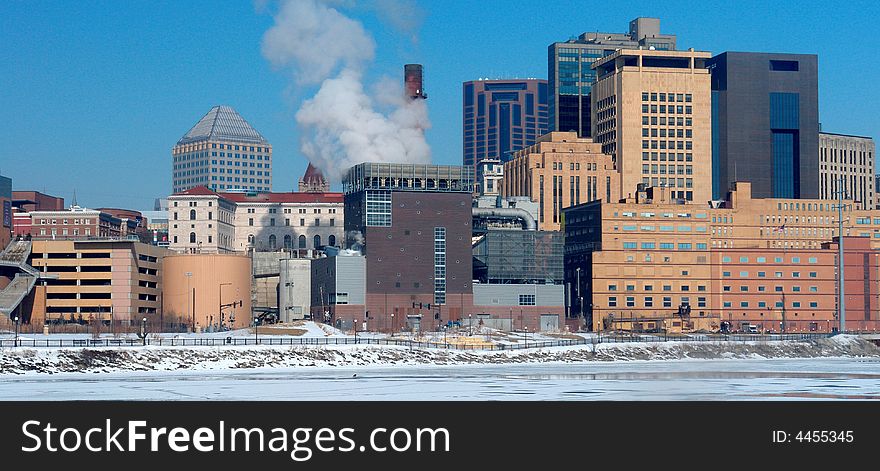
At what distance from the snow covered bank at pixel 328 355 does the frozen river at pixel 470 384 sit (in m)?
8.04

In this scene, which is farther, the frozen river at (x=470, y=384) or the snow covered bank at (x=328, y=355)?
the snow covered bank at (x=328, y=355)

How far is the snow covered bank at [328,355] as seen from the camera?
453 ft

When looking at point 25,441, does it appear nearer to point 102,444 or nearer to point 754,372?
point 102,444

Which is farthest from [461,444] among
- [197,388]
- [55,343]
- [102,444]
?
[55,343]

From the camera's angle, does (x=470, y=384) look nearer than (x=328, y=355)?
Yes

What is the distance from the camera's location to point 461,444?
49.6 metres

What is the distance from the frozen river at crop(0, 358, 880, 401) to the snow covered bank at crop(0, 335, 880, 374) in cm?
804

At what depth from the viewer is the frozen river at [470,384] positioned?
90.8 m

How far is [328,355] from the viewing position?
510ft

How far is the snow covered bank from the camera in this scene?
5433 inches

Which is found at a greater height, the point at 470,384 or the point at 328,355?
the point at 470,384

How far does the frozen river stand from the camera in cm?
9075

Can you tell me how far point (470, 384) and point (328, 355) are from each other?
52.1 meters

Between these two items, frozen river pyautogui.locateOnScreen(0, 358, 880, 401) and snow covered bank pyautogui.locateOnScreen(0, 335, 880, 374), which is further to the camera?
snow covered bank pyautogui.locateOnScreen(0, 335, 880, 374)
